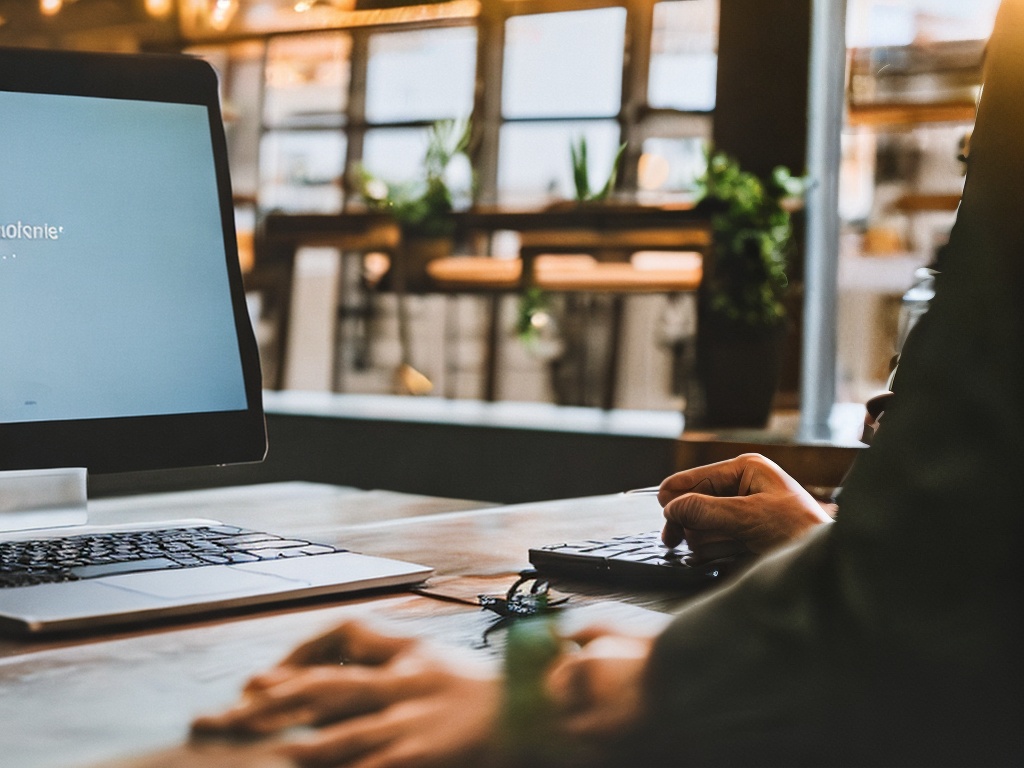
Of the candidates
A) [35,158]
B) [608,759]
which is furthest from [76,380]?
[608,759]

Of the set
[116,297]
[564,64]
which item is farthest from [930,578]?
[564,64]

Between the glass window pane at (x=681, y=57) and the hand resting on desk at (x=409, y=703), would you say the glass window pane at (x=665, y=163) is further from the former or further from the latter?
the hand resting on desk at (x=409, y=703)

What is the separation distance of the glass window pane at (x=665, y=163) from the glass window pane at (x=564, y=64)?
0.35m

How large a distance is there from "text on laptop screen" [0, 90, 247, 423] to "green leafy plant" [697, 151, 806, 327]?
8.45 feet

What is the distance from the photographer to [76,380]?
1.09m

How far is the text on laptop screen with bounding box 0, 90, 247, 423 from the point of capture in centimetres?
107

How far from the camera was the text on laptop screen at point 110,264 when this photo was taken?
3.52ft

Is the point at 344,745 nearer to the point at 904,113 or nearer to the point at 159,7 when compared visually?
the point at 904,113

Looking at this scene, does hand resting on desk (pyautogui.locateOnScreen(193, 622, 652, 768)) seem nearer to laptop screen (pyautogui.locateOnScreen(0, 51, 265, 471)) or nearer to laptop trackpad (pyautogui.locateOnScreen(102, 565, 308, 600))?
laptop trackpad (pyautogui.locateOnScreen(102, 565, 308, 600))

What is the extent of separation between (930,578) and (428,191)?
4.80m

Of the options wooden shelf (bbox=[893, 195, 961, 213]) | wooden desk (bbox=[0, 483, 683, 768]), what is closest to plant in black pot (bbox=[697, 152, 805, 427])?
wooden shelf (bbox=[893, 195, 961, 213])

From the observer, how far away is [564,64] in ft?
18.7

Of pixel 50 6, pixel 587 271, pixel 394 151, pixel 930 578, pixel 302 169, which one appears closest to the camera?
pixel 930 578

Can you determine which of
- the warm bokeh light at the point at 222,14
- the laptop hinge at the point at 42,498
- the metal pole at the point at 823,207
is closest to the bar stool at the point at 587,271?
the metal pole at the point at 823,207
